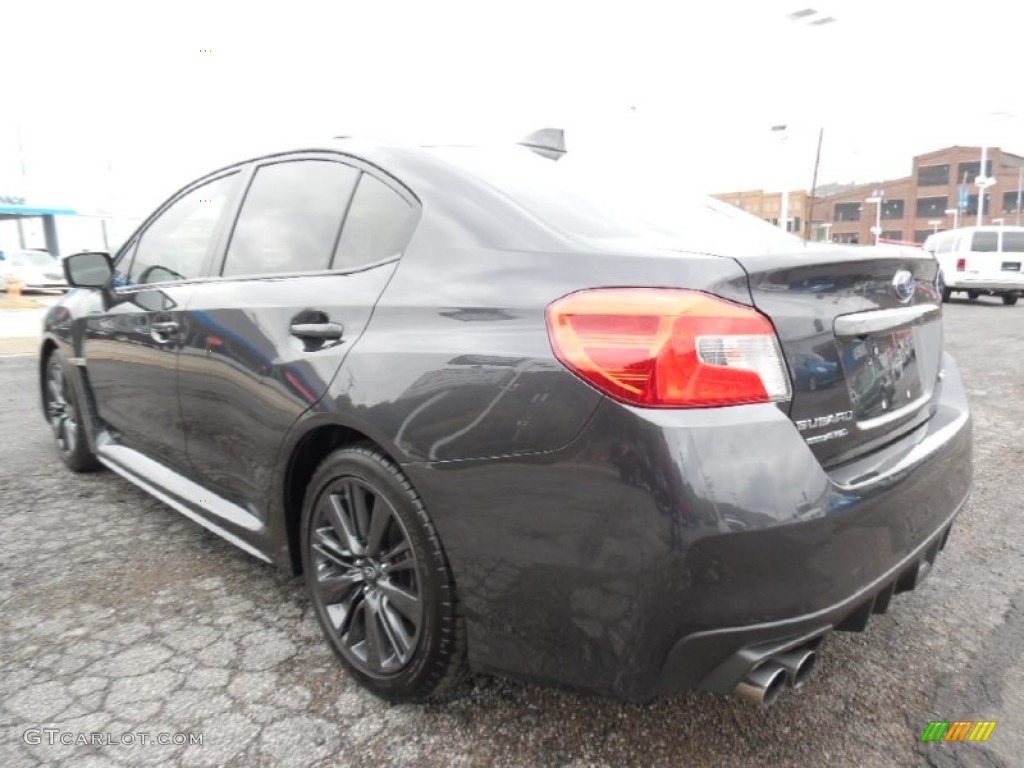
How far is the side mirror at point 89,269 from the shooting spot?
3291 millimetres

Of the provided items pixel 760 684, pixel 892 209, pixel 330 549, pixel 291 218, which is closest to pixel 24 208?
pixel 291 218

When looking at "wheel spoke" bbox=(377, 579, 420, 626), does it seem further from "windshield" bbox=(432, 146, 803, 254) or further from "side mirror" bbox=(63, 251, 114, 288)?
"side mirror" bbox=(63, 251, 114, 288)

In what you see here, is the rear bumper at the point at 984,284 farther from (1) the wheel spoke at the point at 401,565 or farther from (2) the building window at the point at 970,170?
(2) the building window at the point at 970,170

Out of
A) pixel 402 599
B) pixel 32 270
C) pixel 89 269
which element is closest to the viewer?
pixel 402 599

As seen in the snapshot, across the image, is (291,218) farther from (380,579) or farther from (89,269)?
(89,269)

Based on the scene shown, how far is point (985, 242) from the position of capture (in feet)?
52.2

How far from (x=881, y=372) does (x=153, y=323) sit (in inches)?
99.9

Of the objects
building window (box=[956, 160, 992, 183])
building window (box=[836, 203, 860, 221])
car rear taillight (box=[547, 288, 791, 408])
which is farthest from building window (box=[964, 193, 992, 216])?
car rear taillight (box=[547, 288, 791, 408])

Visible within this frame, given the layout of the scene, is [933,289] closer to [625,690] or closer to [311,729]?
[625,690]

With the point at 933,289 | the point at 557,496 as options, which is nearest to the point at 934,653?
the point at 933,289

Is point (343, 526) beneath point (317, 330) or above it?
beneath

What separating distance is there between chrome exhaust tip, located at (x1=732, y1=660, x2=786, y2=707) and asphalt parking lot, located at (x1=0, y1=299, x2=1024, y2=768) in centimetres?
38

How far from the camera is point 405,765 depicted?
1724mm

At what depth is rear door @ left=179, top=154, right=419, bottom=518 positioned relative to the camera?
1.96m
